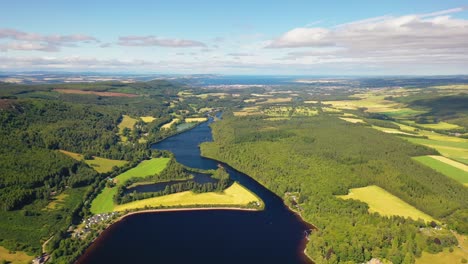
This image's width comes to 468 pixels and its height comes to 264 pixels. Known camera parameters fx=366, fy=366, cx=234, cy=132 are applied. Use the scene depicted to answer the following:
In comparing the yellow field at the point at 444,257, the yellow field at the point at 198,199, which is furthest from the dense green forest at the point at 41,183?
the yellow field at the point at 444,257

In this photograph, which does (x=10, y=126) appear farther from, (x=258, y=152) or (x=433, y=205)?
(x=433, y=205)

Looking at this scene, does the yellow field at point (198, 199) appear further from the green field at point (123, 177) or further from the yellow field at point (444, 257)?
the yellow field at point (444, 257)

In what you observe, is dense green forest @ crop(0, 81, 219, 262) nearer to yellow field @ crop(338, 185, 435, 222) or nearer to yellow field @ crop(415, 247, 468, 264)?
yellow field @ crop(415, 247, 468, 264)

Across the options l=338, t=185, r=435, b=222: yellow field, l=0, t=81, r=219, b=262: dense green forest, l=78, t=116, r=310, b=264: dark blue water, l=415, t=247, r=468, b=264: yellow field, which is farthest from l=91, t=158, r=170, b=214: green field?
l=415, t=247, r=468, b=264: yellow field

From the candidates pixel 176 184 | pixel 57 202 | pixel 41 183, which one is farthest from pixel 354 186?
pixel 41 183

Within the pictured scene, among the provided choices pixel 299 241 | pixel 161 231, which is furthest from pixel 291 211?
pixel 161 231

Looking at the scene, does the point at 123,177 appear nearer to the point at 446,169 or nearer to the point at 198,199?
the point at 198,199
